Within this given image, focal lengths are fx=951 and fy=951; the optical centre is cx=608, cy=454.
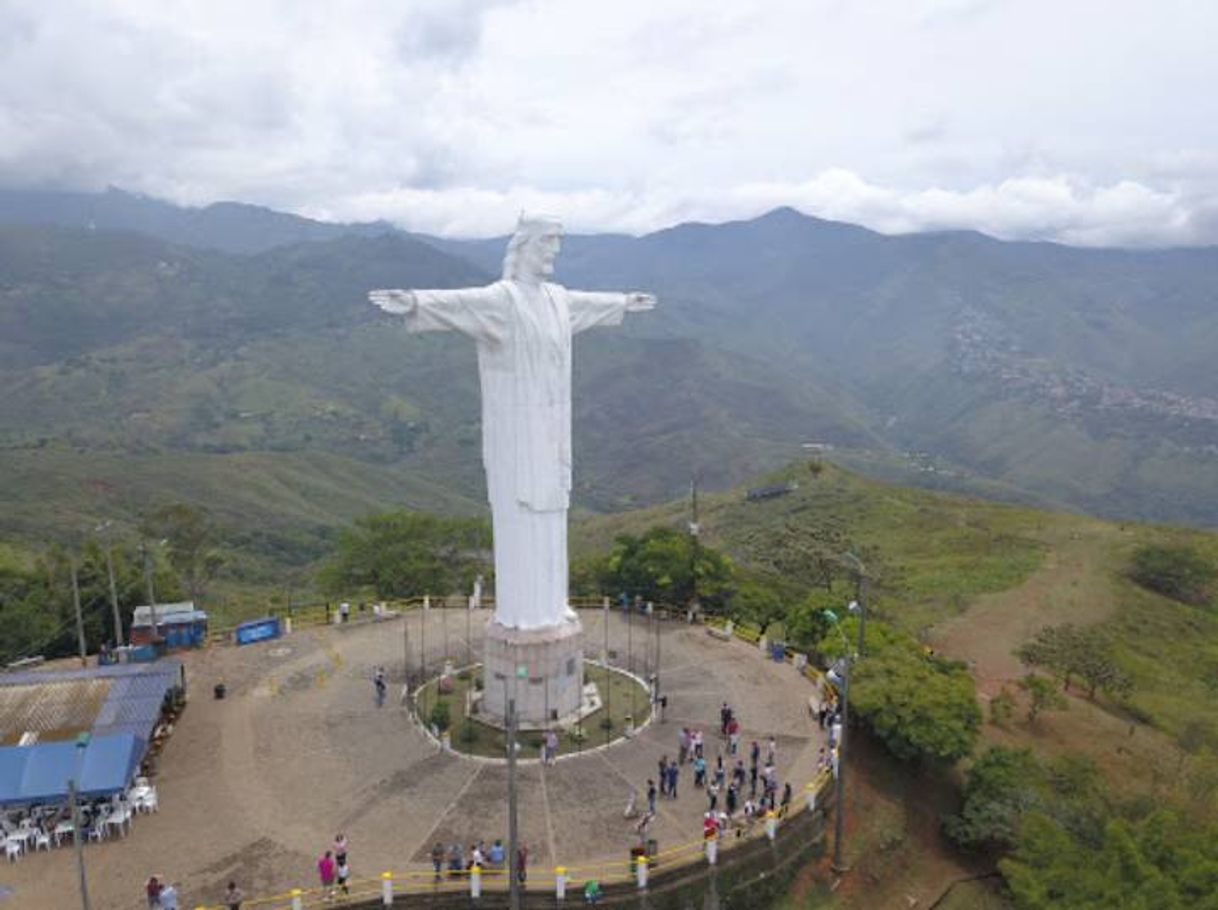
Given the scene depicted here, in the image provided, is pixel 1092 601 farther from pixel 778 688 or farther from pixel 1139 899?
pixel 1139 899

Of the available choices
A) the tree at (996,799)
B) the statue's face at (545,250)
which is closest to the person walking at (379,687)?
the statue's face at (545,250)

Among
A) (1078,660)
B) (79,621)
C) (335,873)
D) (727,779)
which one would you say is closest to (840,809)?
(727,779)

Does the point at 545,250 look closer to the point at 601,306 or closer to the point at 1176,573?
the point at 601,306

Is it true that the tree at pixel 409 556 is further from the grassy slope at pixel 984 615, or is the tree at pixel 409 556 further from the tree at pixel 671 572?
the grassy slope at pixel 984 615

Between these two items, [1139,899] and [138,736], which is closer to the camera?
[1139,899]

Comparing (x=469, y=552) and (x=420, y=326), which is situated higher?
(x=420, y=326)

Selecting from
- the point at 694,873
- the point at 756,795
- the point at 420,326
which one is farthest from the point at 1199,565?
the point at 420,326

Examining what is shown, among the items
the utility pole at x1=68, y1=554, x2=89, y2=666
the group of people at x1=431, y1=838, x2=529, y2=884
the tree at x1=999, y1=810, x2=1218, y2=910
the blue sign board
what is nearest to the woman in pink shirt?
the group of people at x1=431, y1=838, x2=529, y2=884
